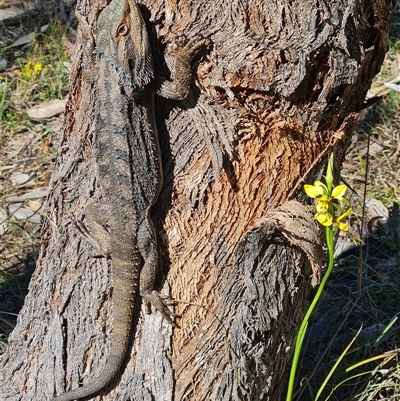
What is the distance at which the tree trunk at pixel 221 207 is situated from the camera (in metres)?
2.34

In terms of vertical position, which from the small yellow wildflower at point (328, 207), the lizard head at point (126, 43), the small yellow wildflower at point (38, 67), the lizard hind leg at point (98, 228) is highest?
→ the lizard head at point (126, 43)

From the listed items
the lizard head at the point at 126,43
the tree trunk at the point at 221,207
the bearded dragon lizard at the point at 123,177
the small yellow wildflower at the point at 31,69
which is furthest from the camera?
the small yellow wildflower at the point at 31,69

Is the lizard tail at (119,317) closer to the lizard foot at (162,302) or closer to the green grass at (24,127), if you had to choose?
the lizard foot at (162,302)

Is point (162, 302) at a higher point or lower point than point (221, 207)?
lower

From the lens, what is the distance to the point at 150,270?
2758 millimetres

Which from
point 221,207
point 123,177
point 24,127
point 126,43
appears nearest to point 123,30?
point 126,43

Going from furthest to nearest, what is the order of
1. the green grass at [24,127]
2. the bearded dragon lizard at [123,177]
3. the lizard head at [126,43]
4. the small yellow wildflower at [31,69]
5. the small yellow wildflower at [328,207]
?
the small yellow wildflower at [31,69] → the green grass at [24,127] → the bearded dragon lizard at [123,177] → the lizard head at [126,43] → the small yellow wildflower at [328,207]

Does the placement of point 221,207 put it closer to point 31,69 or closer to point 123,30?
point 123,30

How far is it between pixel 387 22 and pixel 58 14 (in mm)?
4185

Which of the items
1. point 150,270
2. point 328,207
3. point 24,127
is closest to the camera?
point 328,207

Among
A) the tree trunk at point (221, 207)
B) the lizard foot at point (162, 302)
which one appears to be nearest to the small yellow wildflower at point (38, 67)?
the tree trunk at point (221, 207)

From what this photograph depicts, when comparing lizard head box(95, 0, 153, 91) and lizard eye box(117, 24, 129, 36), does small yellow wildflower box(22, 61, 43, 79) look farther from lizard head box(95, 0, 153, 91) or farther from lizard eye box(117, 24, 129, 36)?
lizard eye box(117, 24, 129, 36)

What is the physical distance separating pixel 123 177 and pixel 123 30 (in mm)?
581

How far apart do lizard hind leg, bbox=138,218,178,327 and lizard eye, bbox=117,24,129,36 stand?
2.43ft
